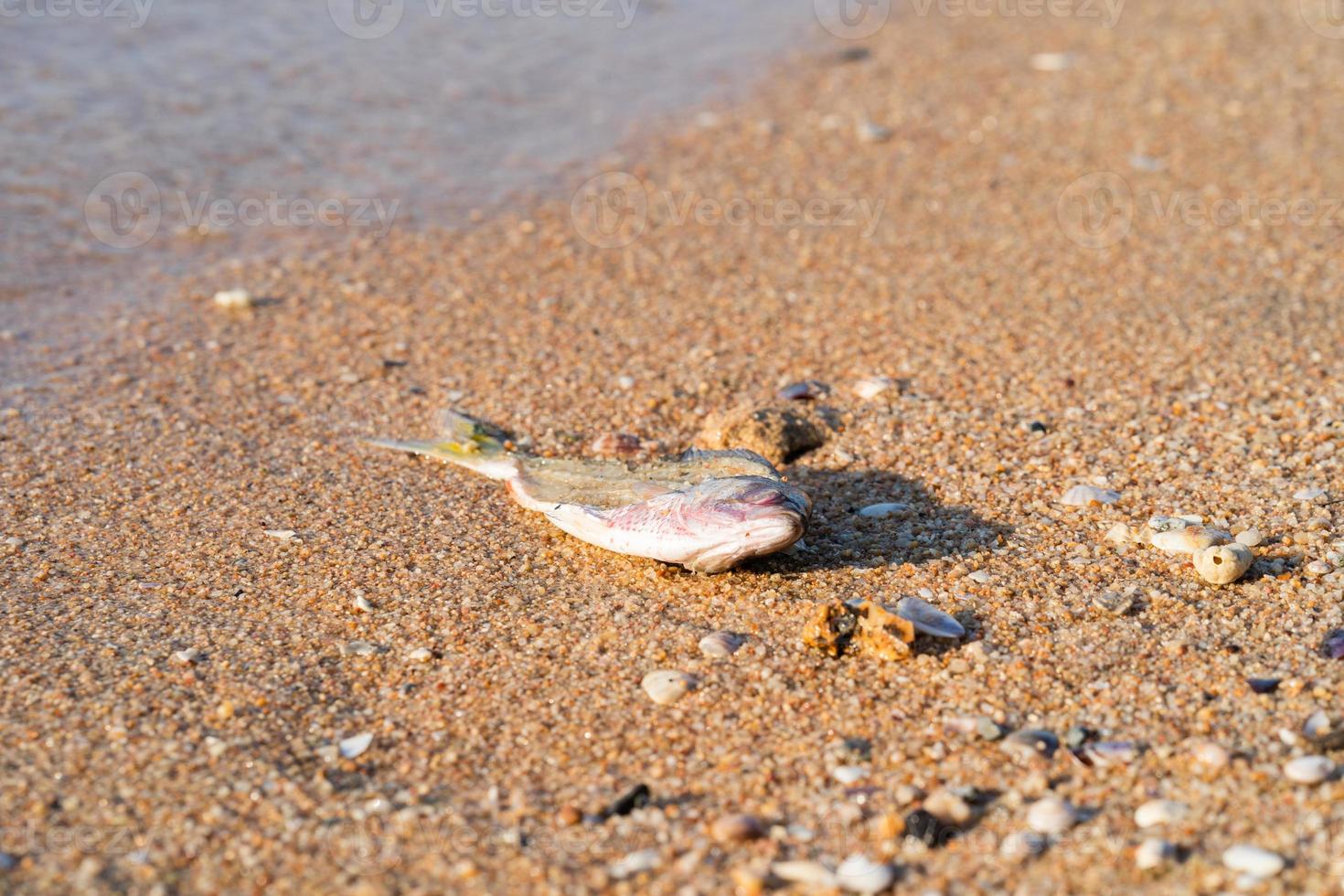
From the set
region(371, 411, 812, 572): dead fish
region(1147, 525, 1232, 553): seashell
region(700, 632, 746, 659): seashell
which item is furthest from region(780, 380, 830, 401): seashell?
region(700, 632, 746, 659): seashell

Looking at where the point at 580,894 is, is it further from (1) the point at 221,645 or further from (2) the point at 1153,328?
(2) the point at 1153,328

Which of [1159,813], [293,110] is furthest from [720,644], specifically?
[293,110]

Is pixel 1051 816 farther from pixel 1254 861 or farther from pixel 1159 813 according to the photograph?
pixel 1254 861

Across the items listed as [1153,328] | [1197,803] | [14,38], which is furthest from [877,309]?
[14,38]

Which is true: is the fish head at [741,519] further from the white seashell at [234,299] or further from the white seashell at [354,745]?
the white seashell at [234,299]

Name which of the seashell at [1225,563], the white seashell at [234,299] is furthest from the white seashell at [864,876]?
the white seashell at [234,299]

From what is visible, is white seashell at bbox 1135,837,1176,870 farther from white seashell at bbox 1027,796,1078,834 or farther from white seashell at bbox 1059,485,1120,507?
white seashell at bbox 1059,485,1120,507
